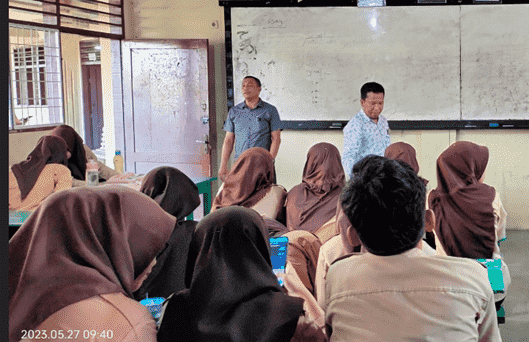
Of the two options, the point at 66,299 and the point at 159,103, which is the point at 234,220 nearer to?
the point at 66,299

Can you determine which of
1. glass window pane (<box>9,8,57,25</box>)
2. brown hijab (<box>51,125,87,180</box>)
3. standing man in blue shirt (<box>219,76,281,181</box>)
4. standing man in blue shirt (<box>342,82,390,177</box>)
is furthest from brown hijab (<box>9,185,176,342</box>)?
glass window pane (<box>9,8,57,25</box>)

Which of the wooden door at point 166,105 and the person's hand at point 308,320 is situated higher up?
the wooden door at point 166,105

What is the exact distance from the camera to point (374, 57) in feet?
16.2

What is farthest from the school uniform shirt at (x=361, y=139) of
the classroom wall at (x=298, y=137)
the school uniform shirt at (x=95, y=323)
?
the school uniform shirt at (x=95, y=323)

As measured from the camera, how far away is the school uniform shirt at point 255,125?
4270 mm

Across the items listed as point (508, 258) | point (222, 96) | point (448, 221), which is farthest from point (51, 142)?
point (508, 258)

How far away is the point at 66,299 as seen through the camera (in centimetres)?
114

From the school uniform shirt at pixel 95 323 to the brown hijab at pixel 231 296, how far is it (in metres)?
0.08

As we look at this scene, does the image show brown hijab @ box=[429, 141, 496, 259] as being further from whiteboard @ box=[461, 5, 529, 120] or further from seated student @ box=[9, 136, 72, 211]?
whiteboard @ box=[461, 5, 529, 120]

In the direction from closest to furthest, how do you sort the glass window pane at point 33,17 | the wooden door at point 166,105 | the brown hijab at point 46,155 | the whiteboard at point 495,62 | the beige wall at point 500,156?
the brown hijab at point 46,155 < the glass window pane at point 33,17 < the whiteboard at point 495,62 < the beige wall at point 500,156 < the wooden door at point 166,105

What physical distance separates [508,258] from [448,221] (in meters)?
2.11

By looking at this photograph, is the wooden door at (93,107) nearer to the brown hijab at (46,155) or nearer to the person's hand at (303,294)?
the brown hijab at (46,155)

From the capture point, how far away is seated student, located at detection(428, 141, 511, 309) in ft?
7.47

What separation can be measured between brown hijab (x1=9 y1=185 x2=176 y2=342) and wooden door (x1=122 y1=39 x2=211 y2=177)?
3.81 meters
